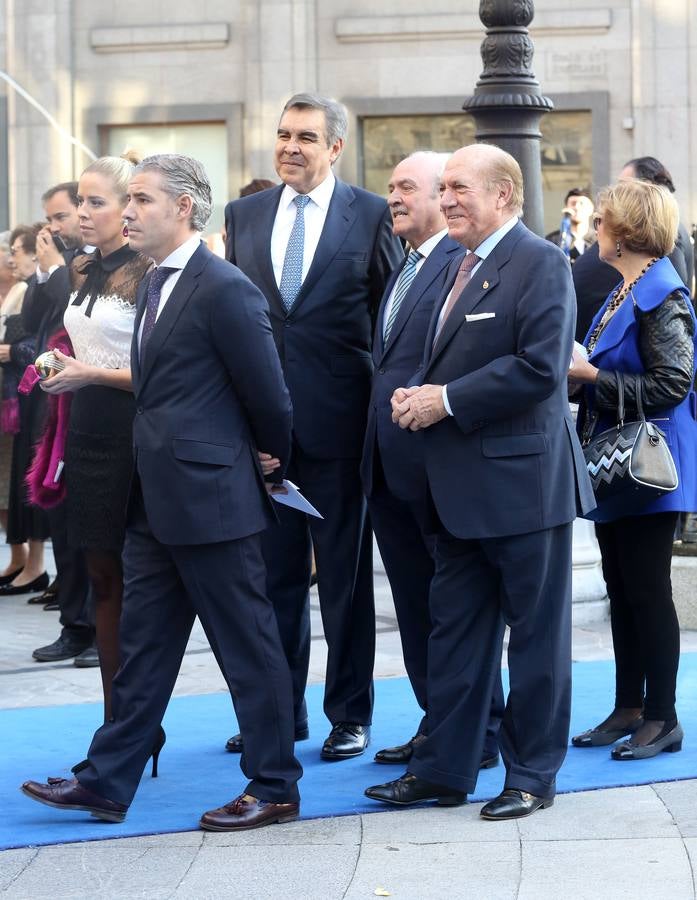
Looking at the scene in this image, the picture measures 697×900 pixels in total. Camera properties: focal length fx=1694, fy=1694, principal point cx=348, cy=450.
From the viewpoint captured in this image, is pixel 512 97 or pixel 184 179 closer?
pixel 184 179

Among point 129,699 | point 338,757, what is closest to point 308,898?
point 129,699

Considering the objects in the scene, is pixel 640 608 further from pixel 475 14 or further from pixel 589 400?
pixel 475 14

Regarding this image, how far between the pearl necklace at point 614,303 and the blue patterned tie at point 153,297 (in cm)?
167

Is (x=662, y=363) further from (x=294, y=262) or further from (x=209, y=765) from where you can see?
(x=209, y=765)

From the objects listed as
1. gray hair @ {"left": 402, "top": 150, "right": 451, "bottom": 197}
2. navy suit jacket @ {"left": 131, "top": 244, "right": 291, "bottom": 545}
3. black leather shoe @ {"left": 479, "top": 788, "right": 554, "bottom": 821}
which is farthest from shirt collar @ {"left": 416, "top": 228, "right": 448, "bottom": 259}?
black leather shoe @ {"left": 479, "top": 788, "right": 554, "bottom": 821}

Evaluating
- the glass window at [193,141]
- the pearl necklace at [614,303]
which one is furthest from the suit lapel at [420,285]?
the glass window at [193,141]

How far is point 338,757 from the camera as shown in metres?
5.96

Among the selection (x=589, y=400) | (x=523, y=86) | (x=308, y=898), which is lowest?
(x=308, y=898)

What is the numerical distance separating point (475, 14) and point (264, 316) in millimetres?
16661

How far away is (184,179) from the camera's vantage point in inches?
202

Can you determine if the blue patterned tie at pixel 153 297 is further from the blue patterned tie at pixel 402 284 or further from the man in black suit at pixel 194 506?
the blue patterned tie at pixel 402 284

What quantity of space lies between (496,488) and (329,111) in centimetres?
166

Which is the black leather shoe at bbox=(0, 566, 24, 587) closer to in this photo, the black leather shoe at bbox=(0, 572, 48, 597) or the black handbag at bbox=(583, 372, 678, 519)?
the black leather shoe at bbox=(0, 572, 48, 597)

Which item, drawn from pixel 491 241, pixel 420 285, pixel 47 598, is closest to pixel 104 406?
pixel 420 285
